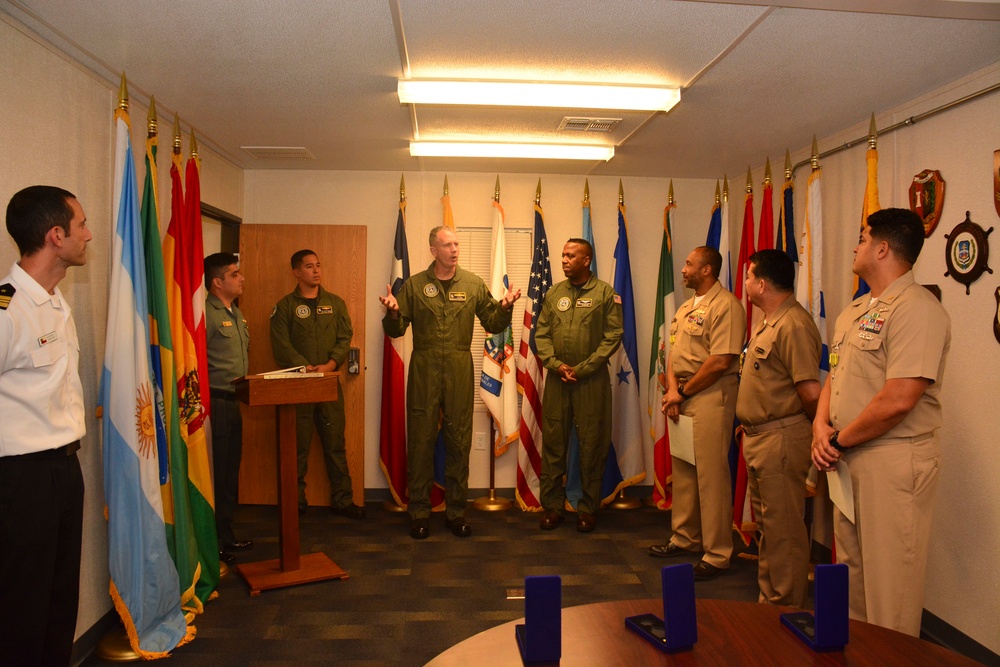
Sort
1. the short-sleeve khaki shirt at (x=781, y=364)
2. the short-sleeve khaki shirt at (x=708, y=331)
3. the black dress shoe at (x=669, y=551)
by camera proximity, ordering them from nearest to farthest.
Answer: the short-sleeve khaki shirt at (x=781, y=364) < the short-sleeve khaki shirt at (x=708, y=331) < the black dress shoe at (x=669, y=551)

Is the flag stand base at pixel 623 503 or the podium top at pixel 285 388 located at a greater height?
the podium top at pixel 285 388

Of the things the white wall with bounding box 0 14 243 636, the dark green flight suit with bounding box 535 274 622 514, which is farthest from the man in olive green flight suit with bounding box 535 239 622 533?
the white wall with bounding box 0 14 243 636

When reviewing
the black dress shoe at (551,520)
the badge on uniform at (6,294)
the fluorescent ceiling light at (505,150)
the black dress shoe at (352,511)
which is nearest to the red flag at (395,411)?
the black dress shoe at (352,511)

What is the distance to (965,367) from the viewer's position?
2977 millimetres

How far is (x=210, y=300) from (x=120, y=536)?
61.9 inches

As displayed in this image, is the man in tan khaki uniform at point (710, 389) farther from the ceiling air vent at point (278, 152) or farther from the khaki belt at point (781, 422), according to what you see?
the ceiling air vent at point (278, 152)

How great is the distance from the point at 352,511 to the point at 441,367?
1.31 m

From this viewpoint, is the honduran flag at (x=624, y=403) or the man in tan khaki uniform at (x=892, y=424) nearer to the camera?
the man in tan khaki uniform at (x=892, y=424)

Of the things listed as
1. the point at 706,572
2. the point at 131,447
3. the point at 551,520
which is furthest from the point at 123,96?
the point at 706,572

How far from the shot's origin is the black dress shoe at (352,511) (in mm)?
4666

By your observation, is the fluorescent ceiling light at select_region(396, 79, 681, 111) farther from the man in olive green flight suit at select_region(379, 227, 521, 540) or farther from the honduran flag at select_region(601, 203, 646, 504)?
the honduran flag at select_region(601, 203, 646, 504)

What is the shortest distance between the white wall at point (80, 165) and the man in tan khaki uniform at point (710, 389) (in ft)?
9.78

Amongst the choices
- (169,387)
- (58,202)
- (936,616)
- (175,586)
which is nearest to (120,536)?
(175,586)

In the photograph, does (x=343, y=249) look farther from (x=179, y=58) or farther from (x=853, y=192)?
(x=853, y=192)
